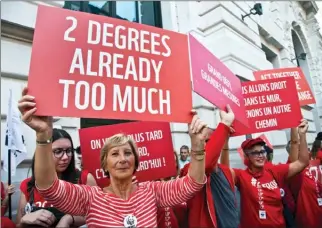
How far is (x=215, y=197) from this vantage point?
1.90 metres

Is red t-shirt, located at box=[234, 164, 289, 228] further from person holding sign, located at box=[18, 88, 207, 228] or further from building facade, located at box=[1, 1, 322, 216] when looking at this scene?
building facade, located at box=[1, 1, 322, 216]

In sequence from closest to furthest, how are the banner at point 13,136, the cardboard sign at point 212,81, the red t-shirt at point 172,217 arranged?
the cardboard sign at point 212,81 < the red t-shirt at point 172,217 < the banner at point 13,136

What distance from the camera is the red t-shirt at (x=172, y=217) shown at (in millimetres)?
1892

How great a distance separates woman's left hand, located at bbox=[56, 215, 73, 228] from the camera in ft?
5.10

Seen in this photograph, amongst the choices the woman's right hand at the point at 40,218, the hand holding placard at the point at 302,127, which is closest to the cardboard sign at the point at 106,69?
the woman's right hand at the point at 40,218

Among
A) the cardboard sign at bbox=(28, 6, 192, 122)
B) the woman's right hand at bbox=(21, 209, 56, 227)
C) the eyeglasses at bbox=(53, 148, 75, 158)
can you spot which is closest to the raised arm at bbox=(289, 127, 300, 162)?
the cardboard sign at bbox=(28, 6, 192, 122)

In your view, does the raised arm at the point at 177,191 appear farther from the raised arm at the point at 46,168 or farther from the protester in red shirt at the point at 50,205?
the protester in red shirt at the point at 50,205

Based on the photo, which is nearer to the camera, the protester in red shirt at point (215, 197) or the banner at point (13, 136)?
the protester in red shirt at point (215, 197)

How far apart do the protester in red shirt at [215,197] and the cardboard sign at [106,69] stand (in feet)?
0.99

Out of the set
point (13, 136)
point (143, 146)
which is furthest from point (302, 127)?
point (13, 136)

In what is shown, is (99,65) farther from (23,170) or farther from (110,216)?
(23,170)

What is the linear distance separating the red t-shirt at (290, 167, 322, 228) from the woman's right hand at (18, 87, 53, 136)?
2.31 meters

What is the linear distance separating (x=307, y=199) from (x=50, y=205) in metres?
2.25

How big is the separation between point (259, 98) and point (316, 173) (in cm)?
91
